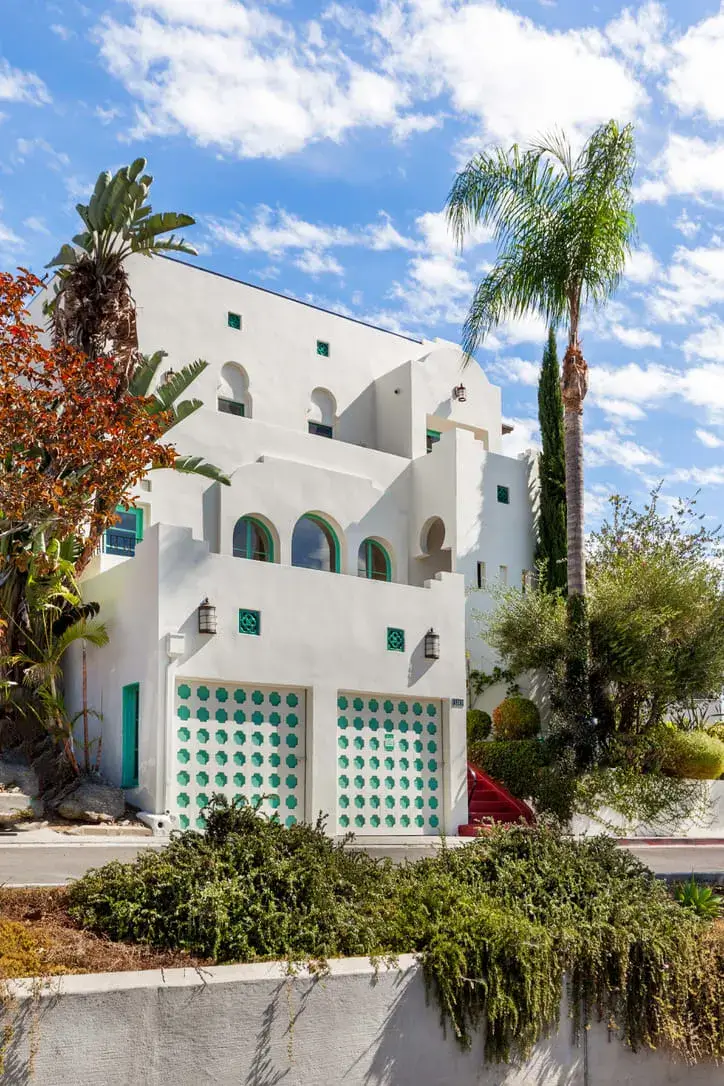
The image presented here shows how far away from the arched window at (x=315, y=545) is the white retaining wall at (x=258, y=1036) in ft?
56.3

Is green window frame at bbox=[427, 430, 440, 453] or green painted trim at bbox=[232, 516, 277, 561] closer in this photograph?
green painted trim at bbox=[232, 516, 277, 561]

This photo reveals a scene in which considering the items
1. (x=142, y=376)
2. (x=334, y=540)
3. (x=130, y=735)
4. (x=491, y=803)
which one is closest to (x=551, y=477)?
(x=334, y=540)

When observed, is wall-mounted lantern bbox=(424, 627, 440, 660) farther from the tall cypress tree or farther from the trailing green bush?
the trailing green bush

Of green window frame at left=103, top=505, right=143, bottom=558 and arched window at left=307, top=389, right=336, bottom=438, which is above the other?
arched window at left=307, top=389, right=336, bottom=438

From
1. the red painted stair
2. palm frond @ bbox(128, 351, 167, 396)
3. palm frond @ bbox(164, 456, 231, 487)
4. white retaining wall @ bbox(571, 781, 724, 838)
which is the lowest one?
white retaining wall @ bbox(571, 781, 724, 838)

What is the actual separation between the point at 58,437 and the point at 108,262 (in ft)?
30.8

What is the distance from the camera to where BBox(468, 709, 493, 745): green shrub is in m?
22.7

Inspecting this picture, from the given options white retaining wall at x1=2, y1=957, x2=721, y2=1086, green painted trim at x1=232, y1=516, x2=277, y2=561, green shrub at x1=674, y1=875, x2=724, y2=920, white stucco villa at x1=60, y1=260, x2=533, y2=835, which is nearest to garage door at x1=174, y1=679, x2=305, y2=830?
white stucco villa at x1=60, y1=260, x2=533, y2=835

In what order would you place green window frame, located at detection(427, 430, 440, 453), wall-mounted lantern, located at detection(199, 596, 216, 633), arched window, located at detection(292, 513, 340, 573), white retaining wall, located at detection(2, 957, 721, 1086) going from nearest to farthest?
white retaining wall, located at detection(2, 957, 721, 1086) → wall-mounted lantern, located at detection(199, 596, 216, 633) → arched window, located at detection(292, 513, 340, 573) → green window frame, located at detection(427, 430, 440, 453)

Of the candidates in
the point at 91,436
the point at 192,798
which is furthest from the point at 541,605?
the point at 91,436

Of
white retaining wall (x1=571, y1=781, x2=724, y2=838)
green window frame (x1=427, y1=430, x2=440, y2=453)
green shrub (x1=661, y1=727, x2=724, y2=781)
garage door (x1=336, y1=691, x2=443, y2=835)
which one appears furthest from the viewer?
green window frame (x1=427, y1=430, x2=440, y2=453)

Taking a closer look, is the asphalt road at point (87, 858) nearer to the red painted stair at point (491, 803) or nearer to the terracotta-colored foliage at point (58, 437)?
the red painted stair at point (491, 803)

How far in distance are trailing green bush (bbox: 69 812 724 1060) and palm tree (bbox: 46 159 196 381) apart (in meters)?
12.0

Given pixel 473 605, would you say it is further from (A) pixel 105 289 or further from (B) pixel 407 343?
(A) pixel 105 289
